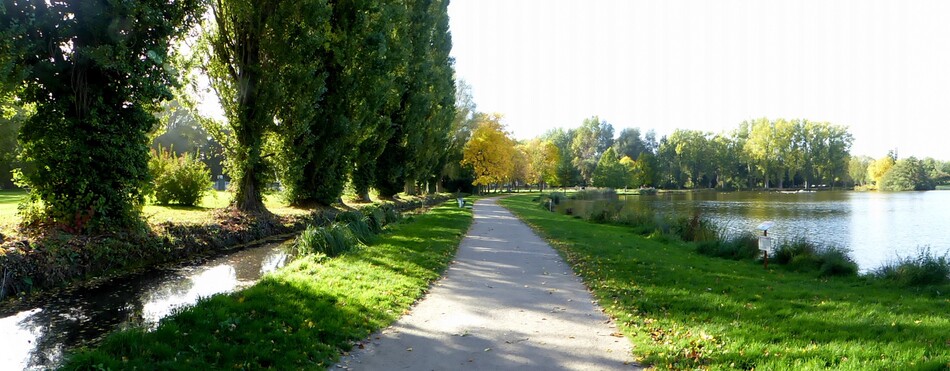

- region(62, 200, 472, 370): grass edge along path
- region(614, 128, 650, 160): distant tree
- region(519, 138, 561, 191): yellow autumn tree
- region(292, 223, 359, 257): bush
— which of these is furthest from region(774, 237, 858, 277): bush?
region(614, 128, 650, 160): distant tree

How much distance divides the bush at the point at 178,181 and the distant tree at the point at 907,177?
329ft

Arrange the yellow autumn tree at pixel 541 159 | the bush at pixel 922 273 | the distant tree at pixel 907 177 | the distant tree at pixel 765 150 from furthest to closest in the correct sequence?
the distant tree at pixel 765 150 → the distant tree at pixel 907 177 → the yellow autumn tree at pixel 541 159 → the bush at pixel 922 273

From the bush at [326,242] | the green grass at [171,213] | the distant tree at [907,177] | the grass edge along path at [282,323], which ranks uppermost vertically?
the distant tree at [907,177]

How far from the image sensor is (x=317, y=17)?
17750 mm

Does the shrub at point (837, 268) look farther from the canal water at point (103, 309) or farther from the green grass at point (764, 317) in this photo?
the canal water at point (103, 309)

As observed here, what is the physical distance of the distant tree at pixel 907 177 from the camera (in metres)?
84.8

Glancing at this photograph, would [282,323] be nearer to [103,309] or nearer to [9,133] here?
[103,309]

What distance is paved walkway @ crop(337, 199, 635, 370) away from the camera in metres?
5.13

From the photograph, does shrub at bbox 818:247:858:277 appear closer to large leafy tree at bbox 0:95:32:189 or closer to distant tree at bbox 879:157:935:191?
large leafy tree at bbox 0:95:32:189

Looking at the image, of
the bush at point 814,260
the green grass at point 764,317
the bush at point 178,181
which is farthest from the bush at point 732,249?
the bush at point 178,181

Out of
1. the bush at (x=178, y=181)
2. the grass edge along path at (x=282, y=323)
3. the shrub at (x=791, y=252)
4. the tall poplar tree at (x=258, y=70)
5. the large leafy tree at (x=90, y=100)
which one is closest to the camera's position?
the grass edge along path at (x=282, y=323)

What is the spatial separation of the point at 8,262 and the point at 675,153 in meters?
104

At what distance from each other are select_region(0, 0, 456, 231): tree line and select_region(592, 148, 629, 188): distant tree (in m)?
50.7

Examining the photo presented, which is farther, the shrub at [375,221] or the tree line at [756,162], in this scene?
the tree line at [756,162]
